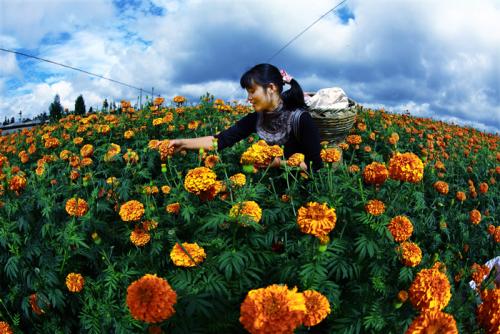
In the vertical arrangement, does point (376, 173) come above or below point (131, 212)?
above

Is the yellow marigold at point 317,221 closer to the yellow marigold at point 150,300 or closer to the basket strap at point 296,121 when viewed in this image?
the yellow marigold at point 150,300

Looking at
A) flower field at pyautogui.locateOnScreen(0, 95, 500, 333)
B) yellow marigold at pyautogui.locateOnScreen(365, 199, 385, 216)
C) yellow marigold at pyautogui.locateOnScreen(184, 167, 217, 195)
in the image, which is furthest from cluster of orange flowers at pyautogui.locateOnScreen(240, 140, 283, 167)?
yellow marigold at pyautogui.locateOnScreen(365, 199, 385, 216)

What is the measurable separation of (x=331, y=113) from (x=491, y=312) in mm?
2766

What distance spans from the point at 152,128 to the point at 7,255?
7.81ft

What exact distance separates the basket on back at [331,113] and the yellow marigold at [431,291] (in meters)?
2.69

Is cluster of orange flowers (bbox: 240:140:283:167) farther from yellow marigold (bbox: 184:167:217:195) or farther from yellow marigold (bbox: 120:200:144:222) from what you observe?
yellow marigold (bbox: 120:200:144:222)

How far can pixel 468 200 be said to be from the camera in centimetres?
399

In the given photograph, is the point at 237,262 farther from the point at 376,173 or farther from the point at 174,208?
the point at 376,173

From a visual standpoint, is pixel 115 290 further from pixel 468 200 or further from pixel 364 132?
pixel 364 132

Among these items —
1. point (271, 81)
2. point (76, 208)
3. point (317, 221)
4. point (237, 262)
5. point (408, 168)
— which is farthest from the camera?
point (271, 81)

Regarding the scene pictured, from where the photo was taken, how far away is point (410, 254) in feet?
5.50

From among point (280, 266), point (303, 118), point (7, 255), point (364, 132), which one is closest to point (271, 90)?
point (303, 118)

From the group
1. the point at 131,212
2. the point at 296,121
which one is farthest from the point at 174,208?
the point at 296,121

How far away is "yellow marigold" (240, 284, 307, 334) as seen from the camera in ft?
3.10
